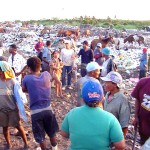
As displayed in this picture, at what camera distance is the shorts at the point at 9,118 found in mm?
4645

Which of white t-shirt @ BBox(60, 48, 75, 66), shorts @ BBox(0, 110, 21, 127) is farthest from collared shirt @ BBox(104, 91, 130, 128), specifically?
white t-shirt @ BBox(60, 48, 75, 66)

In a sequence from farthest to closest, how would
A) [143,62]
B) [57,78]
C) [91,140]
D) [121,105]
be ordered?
1. [143,62]
2. [57,78]
3. [121,105]
4. [91,140]

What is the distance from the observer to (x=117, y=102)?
12.2ft

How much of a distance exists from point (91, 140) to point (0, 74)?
7.67 feet

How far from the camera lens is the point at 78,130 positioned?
271 centimetres

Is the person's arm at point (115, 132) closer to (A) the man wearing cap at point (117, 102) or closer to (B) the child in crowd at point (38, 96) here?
(A) the man wearing cap at point (117, 102)

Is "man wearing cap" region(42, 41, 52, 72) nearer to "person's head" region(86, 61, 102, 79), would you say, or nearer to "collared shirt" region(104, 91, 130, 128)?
"person's head" region(86, 61, 102, 79)

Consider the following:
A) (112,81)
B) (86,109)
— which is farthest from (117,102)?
(86,109)

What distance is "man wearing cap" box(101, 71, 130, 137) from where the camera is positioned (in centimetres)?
371

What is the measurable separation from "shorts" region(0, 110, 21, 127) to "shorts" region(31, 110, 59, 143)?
412mm

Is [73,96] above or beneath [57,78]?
beneath

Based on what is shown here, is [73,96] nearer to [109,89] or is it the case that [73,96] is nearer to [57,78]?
[57,78]

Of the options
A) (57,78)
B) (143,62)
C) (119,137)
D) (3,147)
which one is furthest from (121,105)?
(143,62)

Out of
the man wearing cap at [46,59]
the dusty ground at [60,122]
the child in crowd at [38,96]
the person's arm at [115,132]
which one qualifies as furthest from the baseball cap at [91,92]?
the man wearing cap at [46,59]
